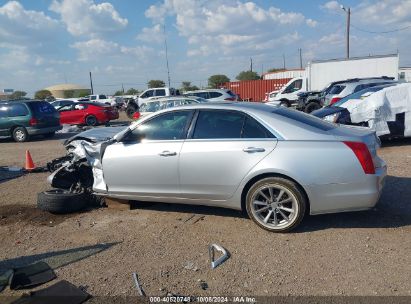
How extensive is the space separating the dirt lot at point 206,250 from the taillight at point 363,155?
78 centimetres

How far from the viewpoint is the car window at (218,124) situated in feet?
15.9

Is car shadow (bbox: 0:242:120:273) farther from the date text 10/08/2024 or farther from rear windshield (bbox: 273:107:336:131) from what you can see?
rear windshield (bbox: 273:107:336:131)

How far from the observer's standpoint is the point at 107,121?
71.4 ft

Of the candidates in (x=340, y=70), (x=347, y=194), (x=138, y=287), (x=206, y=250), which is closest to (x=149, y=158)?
(x=206, y=250)

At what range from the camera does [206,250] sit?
14.2 ft

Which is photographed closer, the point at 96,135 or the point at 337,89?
the point at 96,135

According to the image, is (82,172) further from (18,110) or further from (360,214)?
(18,110)

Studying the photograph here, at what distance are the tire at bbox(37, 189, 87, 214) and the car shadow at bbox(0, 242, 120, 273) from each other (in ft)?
4.30

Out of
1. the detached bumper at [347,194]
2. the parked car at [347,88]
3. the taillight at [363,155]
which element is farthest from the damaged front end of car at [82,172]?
the parked car at [347,88]

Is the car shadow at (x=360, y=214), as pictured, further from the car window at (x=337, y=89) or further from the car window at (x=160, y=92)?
Answer: the car window at (x=160, y=92)

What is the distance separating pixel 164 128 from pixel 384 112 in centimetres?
645

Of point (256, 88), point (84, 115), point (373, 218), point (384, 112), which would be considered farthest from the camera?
point (256, 88)

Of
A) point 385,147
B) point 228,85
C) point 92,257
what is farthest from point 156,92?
point 92,257

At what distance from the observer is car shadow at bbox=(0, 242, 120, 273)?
4.20m
